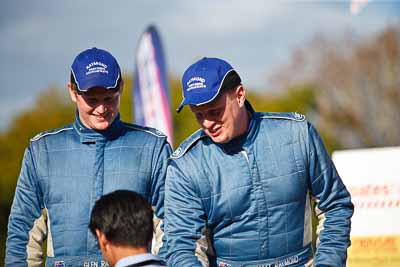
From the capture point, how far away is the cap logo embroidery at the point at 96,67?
4.68 m

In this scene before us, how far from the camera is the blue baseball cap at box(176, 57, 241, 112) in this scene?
14.5ft

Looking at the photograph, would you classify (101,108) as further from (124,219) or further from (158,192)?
(124,219)

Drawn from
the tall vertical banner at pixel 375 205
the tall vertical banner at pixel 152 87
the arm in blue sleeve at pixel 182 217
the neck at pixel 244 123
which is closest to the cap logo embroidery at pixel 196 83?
the neck at pixel 244 123

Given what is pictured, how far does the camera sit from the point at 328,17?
18.5m

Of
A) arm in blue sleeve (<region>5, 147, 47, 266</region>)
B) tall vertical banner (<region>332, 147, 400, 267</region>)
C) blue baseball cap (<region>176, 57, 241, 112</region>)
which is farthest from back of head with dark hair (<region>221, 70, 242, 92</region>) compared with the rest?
tall vertical banner (<region>332, 147, 400, 267</region>)

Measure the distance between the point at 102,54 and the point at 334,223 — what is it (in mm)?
1334

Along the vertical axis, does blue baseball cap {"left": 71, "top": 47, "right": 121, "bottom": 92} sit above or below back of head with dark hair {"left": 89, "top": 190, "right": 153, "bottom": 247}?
above

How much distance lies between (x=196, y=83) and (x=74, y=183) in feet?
2.57

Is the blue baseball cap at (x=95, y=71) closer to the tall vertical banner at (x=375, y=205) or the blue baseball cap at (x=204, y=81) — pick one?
the blue baseball cap at (x=204, y=81)

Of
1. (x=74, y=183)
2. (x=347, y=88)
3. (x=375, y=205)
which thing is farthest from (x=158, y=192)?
(x=347, y=88)

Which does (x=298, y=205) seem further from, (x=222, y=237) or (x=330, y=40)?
(x=330, y=40)

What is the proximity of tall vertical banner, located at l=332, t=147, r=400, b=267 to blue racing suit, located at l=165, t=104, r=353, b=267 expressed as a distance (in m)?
2.59

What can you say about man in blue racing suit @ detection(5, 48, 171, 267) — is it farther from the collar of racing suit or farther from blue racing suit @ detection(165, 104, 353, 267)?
blue racing suit @ detection(165, 104, 353, 267)

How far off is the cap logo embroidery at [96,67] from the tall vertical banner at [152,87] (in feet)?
12.6
